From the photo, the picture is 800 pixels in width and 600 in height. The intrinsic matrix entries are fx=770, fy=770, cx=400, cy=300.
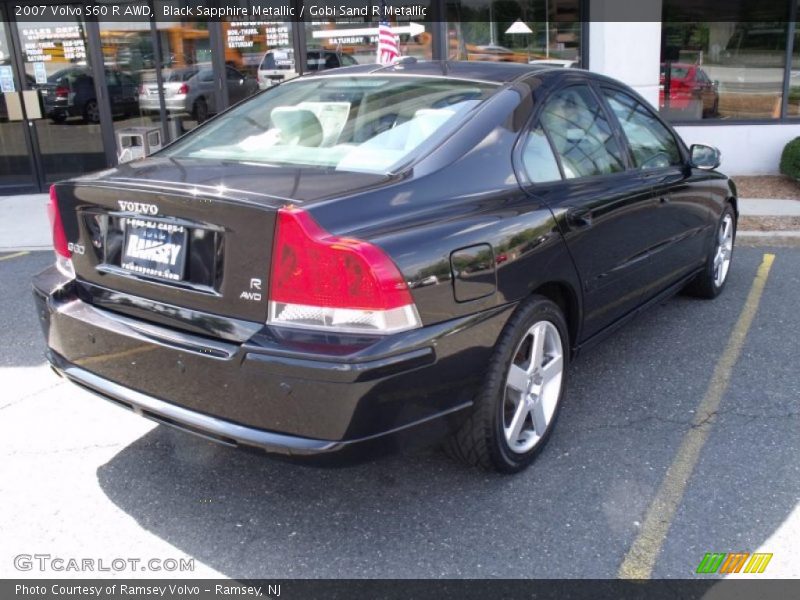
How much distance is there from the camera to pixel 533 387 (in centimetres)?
322

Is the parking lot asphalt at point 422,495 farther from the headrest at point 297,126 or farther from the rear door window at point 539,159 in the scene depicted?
the headrest at point 297,126

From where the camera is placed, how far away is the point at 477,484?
3.18 m

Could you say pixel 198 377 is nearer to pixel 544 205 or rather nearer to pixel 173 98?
pixel 544 205

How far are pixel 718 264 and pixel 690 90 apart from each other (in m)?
6.57

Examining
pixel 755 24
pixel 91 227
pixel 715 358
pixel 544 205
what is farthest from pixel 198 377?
pixel 755 24

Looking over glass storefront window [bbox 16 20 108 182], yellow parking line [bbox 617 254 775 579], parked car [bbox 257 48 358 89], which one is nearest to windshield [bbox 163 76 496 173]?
yellow parking line [bbox 617 254 775 579]

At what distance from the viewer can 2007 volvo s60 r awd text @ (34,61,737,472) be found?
2482 mm

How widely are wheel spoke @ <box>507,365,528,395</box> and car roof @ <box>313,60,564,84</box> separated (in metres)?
1.31

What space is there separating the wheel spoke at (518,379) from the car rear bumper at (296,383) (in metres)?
0.26

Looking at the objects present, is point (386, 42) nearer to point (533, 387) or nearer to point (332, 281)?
point (533, 387)

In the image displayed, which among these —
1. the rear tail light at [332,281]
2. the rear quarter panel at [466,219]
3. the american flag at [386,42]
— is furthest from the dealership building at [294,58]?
the rear tail light at [332,281]

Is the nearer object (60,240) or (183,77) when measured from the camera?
(60,240)

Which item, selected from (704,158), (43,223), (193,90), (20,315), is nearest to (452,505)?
(704,158)

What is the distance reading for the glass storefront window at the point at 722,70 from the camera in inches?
424
